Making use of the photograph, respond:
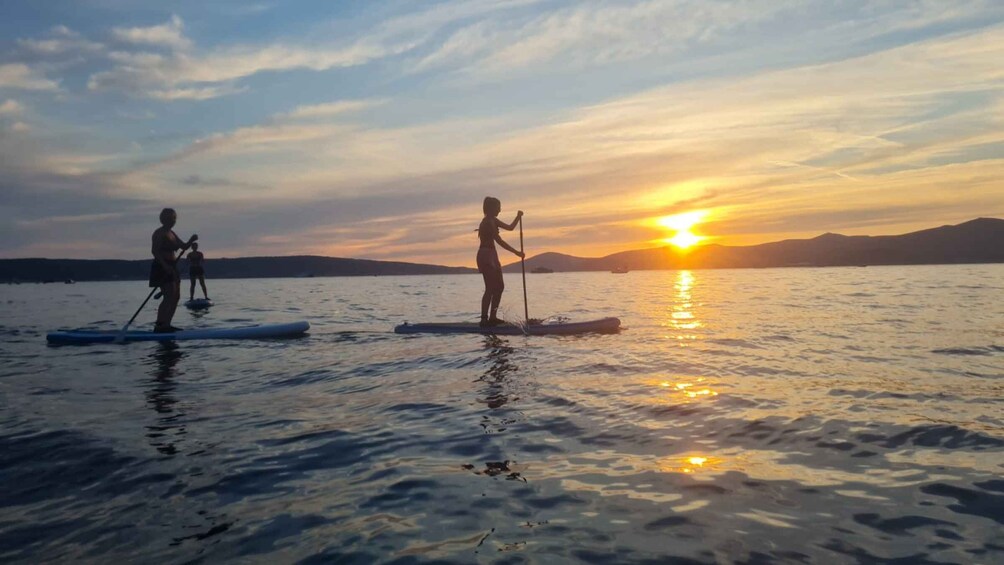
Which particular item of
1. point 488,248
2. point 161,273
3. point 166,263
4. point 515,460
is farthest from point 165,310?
point 515,460

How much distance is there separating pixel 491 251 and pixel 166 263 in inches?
315

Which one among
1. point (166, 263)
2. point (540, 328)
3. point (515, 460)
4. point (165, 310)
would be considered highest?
point (166, 263)

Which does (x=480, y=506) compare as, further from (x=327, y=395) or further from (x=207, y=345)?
(x=207, y=345)

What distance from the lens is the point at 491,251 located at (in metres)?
16.1

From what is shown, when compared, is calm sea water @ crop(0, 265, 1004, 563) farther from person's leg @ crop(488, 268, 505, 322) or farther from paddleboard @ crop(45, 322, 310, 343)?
person's leg @ crop(488, 268, 505, 322)

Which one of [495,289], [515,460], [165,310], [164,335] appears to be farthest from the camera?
[495,289]

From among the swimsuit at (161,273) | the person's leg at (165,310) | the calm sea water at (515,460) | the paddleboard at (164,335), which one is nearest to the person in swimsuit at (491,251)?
the calm sea water at (515,460)

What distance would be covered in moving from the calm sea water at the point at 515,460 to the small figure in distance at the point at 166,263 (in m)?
4.26

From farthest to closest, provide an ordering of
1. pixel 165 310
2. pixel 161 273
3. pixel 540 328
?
pixel 540 328
pixel 165 310
pixel 161 273

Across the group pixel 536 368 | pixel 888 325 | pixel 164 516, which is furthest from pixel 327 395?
pixel 888 325

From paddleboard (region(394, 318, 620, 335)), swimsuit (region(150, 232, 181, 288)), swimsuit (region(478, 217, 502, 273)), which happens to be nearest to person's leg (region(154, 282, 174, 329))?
swimsuit (region(150, 232, 181, 288))

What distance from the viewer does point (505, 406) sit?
293 inches

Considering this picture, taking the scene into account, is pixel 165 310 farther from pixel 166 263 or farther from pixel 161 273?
pixel 166 263

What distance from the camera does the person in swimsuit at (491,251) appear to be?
627 inches
